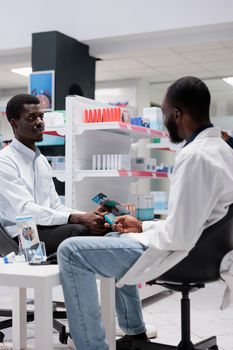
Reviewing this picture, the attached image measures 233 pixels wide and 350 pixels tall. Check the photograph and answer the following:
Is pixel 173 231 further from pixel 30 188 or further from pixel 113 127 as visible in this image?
pixel 113 127

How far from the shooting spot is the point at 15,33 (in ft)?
24.8

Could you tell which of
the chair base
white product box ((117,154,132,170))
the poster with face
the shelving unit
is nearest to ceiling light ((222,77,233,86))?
the poster with face

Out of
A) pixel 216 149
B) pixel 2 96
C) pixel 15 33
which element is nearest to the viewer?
pixel 216 149

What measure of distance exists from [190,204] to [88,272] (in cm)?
47

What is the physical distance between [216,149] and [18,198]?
1.44m

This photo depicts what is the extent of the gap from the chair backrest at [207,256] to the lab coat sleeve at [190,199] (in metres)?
0.09

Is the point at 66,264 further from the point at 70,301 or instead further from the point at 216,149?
the point at 216,149

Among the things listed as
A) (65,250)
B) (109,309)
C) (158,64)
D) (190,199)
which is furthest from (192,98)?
(158,64)

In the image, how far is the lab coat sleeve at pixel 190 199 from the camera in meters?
1.96

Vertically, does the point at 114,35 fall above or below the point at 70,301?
above

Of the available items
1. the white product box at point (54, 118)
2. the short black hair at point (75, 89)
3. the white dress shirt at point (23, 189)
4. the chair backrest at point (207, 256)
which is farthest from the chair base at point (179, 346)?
the short black hair at point (75, 89)

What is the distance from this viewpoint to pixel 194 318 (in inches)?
148

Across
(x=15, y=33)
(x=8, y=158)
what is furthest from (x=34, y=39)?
(x=8, y=158)

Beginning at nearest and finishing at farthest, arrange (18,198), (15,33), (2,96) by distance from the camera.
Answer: (18,198) → (15,33) → (2,96)
